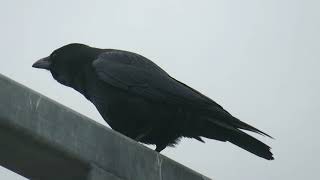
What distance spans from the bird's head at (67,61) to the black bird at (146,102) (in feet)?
0.03

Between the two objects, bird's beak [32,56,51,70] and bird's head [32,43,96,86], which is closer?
bird's head [32,43,96,86]

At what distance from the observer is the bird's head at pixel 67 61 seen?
6160 millimetres

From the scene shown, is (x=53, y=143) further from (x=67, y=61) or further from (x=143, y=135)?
(x=67, y=61)

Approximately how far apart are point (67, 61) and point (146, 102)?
121cm

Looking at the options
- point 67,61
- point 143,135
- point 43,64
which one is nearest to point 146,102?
point 143,135

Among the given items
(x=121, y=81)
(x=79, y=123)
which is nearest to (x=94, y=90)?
(x=121, y=81)

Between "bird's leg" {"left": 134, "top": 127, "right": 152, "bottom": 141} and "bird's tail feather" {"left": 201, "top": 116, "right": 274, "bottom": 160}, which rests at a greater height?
"bird's tail feather" {"left": 201, "top": 116, "right": 274, "bottom": 160}

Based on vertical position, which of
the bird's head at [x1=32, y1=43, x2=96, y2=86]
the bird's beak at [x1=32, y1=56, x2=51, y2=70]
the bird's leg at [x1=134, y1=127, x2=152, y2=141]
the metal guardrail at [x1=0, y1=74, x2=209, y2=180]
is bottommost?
the bird's leg at [x1=134, y1=127, x2=152, y2=141]

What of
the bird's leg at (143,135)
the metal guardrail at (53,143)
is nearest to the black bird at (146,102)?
the bird's leg at (143,135)

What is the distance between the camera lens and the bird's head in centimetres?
616

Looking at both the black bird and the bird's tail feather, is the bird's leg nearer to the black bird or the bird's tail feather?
the black bird

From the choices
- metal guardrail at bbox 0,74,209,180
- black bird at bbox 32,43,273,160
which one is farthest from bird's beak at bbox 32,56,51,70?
metal guardrail at bbox 0,74,209,180

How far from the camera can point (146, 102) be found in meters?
5.50

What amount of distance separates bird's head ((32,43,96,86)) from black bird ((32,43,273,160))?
0.03ft
